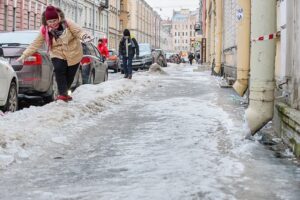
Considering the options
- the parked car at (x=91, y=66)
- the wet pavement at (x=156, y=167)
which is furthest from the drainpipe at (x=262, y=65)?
the parked car at (x=91, y=66)

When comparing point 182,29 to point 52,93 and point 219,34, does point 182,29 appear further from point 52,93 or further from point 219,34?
point 52,93

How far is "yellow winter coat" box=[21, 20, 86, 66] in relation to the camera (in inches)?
347

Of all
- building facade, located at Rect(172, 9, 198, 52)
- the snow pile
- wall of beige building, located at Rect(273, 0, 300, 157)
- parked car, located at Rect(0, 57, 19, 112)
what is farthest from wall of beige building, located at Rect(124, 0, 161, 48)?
wall of beige building, located at Rect(273, 0, 300, 157)

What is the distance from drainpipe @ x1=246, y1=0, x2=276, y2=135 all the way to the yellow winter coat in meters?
3.60

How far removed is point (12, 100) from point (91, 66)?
19.3 ft

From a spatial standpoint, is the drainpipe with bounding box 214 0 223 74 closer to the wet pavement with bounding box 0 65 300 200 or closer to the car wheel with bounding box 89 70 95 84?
the car wheel with bounding box 89 70 95 84

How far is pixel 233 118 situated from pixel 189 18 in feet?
591

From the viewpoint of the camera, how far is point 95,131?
691cm

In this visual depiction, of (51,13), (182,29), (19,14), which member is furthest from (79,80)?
(182,29)

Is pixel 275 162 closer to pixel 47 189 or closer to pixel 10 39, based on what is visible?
pixel 47 189

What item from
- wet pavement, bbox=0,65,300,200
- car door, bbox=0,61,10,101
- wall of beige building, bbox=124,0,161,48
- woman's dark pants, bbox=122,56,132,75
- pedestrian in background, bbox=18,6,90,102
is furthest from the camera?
wall of beige building, bbox=124,0,161,48

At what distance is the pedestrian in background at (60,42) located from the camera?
8656mm

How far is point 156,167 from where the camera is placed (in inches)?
191

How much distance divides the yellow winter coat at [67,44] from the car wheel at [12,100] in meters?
0.67
